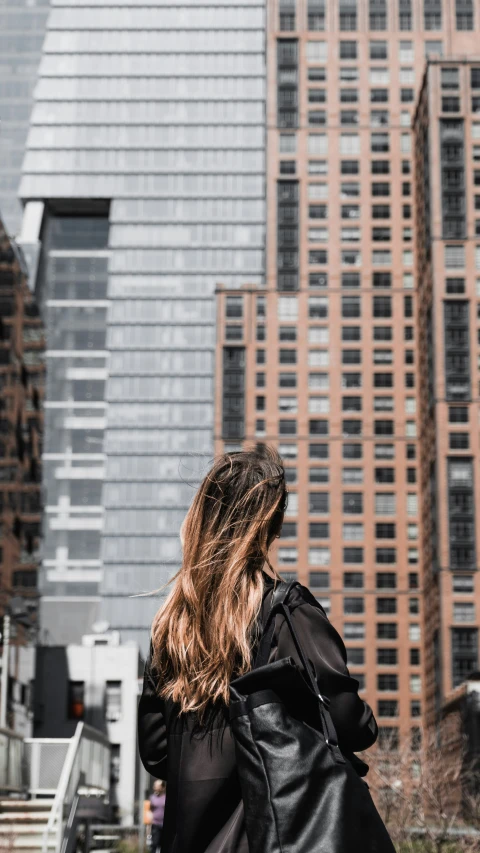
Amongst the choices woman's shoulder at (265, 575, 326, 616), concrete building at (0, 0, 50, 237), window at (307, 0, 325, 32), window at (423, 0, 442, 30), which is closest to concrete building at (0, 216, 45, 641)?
woman's shoulder at (265, 575, 326, 616)

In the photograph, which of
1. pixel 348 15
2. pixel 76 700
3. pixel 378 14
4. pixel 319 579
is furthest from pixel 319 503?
pixel 76 700

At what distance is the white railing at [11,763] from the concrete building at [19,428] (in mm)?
25432

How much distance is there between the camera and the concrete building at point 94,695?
6312 cm

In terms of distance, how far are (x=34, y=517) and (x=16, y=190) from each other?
8752 centimetres

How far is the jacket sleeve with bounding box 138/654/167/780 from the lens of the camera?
332 centimetres

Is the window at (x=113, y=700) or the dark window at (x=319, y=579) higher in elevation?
the dark window at (x=319, y=579)

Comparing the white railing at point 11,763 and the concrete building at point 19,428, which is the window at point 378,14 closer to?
the concrete building at point 19,428

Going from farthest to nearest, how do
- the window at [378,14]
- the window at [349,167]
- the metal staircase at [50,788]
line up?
1. the window at [378,14]
2. the window at [349,167]
3. the metal staircase at [50,788]

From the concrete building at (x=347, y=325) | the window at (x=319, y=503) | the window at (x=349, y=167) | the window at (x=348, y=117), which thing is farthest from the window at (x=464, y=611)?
the window at (x=348, y=117)

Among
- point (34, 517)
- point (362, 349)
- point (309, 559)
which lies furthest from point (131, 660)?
point (362, 349)

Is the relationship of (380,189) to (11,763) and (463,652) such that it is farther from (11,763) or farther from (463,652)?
(11,763)

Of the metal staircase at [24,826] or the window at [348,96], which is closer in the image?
the metal staircase at [24,826]

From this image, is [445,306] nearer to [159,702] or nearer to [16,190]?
[16,190]

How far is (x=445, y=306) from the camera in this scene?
335ft
